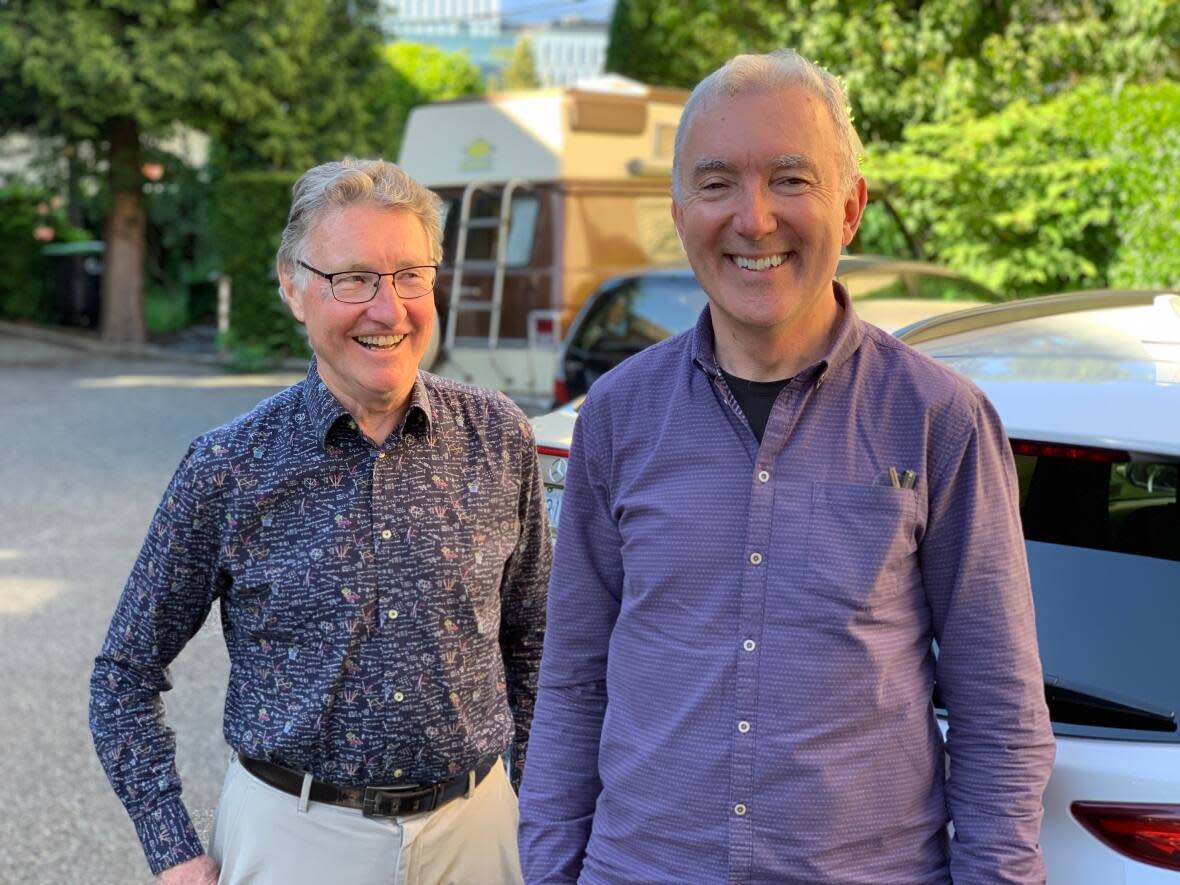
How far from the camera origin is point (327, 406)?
246cm

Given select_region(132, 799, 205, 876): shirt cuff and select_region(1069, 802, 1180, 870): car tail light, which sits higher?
select_region(1069, 802, 1180, 870): car tail light

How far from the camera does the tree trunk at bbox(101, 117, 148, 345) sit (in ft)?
79.2

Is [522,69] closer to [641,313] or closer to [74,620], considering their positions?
[641,313]

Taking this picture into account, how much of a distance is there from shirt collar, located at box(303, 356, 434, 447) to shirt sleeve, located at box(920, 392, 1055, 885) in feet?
3.22

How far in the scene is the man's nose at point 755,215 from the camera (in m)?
1.87

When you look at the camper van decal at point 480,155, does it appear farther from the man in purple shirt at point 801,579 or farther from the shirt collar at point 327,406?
the man in purple shirt at point 801,579

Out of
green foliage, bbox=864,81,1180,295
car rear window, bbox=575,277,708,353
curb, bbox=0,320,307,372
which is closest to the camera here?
car rear window, bbox=575,277,708,353

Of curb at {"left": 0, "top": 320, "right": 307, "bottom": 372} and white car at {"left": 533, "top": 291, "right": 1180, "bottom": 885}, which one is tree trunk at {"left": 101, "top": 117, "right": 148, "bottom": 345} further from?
white car at {"left": 533, "top": 291, "right": 1180, "bottom": 885}

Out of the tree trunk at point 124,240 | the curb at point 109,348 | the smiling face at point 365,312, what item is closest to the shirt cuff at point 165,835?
the smiling face at point 365,312

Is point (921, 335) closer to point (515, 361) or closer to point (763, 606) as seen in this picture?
point (763, 606)

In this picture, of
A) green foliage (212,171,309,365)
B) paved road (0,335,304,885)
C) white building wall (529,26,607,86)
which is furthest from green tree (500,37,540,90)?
paved road (0,335,304,885)

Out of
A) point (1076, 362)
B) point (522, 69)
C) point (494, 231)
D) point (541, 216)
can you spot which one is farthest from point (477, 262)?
point (522, 69)

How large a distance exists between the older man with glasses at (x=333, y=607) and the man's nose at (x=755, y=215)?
0.73 metres

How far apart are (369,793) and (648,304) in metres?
7.70
